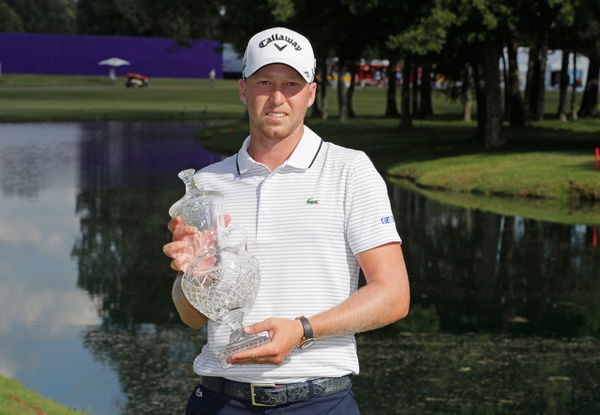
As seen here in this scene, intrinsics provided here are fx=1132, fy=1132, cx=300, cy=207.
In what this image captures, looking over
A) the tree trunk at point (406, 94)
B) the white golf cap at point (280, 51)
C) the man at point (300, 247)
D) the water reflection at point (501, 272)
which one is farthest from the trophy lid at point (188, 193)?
the tree trunk at point (406, 94)

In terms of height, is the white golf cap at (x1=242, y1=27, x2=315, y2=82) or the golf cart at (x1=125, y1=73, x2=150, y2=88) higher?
the white golf cap at (x1=242, y1=27, x2=315, y2=82)

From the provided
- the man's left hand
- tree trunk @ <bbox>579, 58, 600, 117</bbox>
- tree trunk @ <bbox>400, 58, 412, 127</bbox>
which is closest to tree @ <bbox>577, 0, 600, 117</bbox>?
tree trunk @ <bbox>579, 58, 600, 117</bbox>

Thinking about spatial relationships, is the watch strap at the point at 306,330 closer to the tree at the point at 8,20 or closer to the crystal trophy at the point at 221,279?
the crystal trophy at the point at 221,279

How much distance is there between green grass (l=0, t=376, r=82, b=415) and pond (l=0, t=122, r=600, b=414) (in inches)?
33.1

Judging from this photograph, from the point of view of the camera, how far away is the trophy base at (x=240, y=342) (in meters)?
3.30

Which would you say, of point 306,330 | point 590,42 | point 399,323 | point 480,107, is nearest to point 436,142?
point 480,107

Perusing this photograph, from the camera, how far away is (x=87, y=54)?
347 ft

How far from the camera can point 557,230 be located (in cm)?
2016

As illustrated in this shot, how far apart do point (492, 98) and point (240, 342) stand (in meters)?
32.2

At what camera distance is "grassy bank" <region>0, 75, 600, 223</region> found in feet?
85.9

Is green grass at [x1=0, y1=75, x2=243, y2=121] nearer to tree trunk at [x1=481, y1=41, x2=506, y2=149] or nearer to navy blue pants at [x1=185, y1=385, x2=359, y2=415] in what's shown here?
tree trunk at [x1=481, y1=41, x2=506, y2=149]

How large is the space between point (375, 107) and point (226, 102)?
11805mm

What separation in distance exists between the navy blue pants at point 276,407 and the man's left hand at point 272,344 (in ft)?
1.31

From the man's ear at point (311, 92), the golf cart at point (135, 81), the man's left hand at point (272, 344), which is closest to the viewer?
the man's left hand at point (272, 344)
